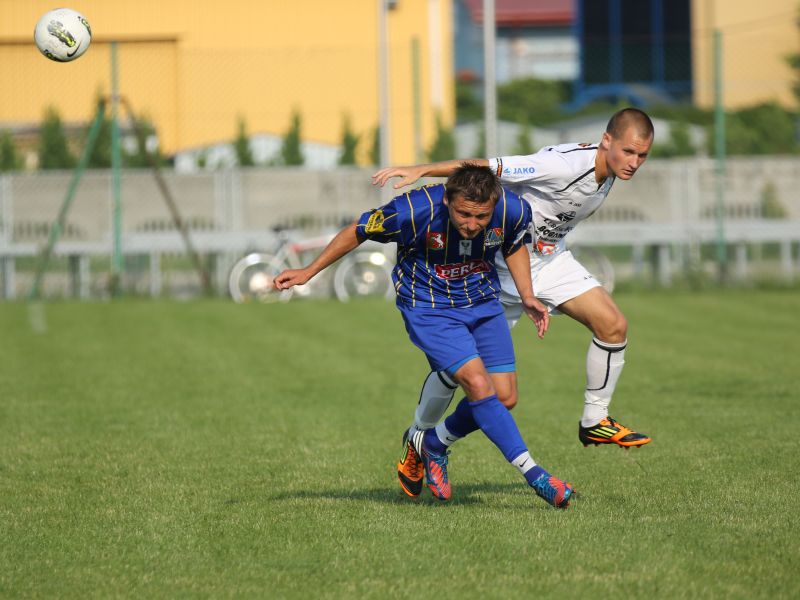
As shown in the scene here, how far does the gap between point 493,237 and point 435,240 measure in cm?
27

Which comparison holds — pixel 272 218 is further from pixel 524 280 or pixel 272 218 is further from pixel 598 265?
pixel 524 280

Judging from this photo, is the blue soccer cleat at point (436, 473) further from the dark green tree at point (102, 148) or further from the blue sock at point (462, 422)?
the dark green tree at point (102, 148)

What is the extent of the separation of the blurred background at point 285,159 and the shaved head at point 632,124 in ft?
37.8

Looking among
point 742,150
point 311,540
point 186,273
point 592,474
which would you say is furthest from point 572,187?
point 742,150

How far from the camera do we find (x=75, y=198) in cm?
1944

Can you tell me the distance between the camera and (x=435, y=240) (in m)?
6.11

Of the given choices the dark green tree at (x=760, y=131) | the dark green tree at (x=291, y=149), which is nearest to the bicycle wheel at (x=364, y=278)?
the dark green tree at (x=291, y=149)

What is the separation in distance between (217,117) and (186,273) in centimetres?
265

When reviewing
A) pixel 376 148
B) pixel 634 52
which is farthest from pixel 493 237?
pixel 634 52

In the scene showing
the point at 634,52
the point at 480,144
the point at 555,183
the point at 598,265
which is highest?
the point at 634,52

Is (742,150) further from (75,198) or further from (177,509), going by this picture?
(177,509)

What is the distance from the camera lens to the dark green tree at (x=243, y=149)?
20.7m

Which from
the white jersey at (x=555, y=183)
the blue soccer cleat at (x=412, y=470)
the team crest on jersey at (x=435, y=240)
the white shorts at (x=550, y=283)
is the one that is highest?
the white jersey at (x=555, y=183)

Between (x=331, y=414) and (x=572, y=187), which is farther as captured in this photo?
(x=331, y=414)
